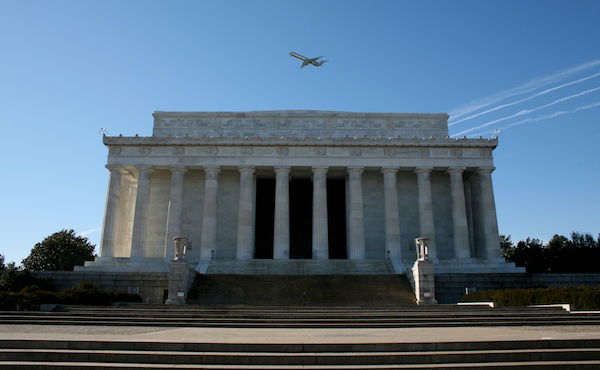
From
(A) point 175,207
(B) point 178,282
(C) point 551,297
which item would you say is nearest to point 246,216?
(A) point 175,207

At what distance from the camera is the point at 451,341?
11102mm

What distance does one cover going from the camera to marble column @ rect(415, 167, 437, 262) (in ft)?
154

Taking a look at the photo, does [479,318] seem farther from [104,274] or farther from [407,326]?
[104,274]

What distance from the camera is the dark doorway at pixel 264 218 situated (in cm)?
5338

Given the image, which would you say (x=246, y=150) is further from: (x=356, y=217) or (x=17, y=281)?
(x=17, y=281)

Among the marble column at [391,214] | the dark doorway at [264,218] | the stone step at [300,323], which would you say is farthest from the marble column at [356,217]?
the stone step at [300,323]

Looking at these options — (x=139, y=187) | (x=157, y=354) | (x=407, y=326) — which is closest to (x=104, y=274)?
(x=139, y=187)

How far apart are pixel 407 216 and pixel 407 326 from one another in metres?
33.8

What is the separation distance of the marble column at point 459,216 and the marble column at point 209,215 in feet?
74.8

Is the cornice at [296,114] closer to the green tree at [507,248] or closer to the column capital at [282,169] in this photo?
the column capital at [282,169]

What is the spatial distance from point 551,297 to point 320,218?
24286mm

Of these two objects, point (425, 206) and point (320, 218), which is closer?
point (320, 218)

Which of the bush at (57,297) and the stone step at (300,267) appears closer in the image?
the bush at (57,297)

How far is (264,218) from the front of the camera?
5466 centimetres
